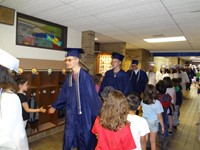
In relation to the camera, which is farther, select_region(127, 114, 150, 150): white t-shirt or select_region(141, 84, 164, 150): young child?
select_region(141, 84, 164, 150): young child

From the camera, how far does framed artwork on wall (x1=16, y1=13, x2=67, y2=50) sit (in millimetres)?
3416

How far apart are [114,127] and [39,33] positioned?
2966 millimetres

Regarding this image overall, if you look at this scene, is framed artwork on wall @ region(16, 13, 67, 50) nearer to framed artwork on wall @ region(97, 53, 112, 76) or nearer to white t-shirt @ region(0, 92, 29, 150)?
framed artwork on wall @ region(97, 53, 112, 76)

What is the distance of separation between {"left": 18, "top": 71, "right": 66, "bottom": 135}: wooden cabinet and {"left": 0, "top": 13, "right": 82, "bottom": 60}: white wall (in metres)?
0.37

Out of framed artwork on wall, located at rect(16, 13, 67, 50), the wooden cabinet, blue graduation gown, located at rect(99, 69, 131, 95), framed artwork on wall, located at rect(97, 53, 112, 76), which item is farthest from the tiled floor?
framed artwork on wall, located at rect(97, 53, 112, 76)

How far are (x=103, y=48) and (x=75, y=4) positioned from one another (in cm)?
413

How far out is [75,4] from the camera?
2.78m

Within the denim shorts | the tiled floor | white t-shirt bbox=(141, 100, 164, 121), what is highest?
white t-shirt bbox=(141, 100, 164, 121)

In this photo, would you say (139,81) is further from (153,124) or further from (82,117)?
(82,117)

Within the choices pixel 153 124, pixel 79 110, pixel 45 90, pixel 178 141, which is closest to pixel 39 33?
pixel 45 90

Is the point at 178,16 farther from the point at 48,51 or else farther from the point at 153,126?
the point at 48,51

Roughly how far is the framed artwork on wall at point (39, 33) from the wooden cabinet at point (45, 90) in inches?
24.2

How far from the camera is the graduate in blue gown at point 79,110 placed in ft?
7.29

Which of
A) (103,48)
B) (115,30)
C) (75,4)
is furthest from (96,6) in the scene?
(103,48)
